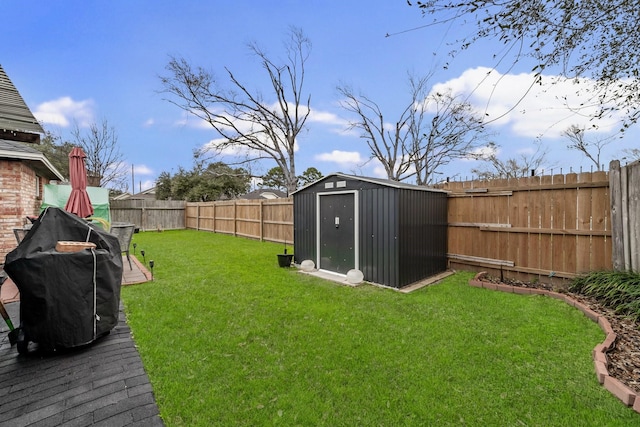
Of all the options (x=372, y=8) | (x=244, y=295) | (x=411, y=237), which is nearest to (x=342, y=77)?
(x=372, y=8)

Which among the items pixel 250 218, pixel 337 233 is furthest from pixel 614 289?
pixel 250 218

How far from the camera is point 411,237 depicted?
5172 mm

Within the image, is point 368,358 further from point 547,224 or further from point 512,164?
point 512,164

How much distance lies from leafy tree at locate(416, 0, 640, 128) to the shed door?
3.32 m

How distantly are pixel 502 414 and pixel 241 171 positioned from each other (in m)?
25.4

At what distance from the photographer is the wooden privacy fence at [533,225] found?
4461 millimetres

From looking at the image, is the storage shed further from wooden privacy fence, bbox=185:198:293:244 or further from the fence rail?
wooden privacy fence, bbox=185:198:293:244

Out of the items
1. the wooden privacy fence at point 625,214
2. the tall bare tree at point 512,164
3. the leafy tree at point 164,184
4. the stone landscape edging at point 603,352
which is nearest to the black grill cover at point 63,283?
the stone landscape edging at point 603,352

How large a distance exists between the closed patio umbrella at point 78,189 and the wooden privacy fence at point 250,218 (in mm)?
5920

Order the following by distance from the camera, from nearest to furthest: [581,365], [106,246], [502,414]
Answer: [502,414], [581,365], [106,246]

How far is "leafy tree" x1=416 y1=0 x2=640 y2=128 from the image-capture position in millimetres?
2729

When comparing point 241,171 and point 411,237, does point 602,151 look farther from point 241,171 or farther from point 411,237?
point 241,171

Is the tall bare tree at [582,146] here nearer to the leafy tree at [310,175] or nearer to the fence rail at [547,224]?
the fence rail at [547,224]

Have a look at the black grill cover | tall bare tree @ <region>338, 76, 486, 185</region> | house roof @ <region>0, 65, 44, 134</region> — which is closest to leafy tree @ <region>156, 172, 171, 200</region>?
tall bare tree @ <region>338, 76, 486, 185</region>
